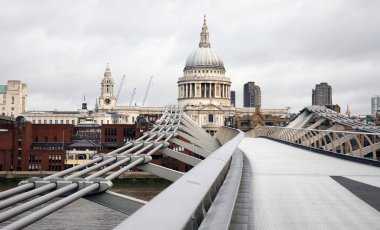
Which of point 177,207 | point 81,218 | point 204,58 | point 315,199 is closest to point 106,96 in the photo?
point 204,58

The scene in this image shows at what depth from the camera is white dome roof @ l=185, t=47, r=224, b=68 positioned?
135000 mm

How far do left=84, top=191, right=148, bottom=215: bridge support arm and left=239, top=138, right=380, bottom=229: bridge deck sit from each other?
0.92 meters

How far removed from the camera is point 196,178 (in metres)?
3.82

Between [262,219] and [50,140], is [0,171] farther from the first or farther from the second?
[262,219]

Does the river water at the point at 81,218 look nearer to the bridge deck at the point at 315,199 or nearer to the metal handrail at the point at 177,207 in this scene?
the bridge deck at the point at 315,199

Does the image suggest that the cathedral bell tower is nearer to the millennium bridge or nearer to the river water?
the river water

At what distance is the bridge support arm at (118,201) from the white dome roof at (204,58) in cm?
12946

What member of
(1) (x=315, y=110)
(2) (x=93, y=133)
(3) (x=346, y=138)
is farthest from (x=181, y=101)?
(3) (x=346, y=138)

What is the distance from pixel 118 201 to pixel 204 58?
13128cm

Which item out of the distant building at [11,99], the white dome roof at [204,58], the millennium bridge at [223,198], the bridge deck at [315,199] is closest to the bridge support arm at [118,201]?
the millennium bridge at [223,198]

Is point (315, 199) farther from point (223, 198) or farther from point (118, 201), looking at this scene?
point (118, 201)

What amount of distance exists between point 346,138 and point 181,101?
12122cm

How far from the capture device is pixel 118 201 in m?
4.99

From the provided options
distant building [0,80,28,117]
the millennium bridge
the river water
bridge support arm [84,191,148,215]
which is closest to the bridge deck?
the millennium bridge
